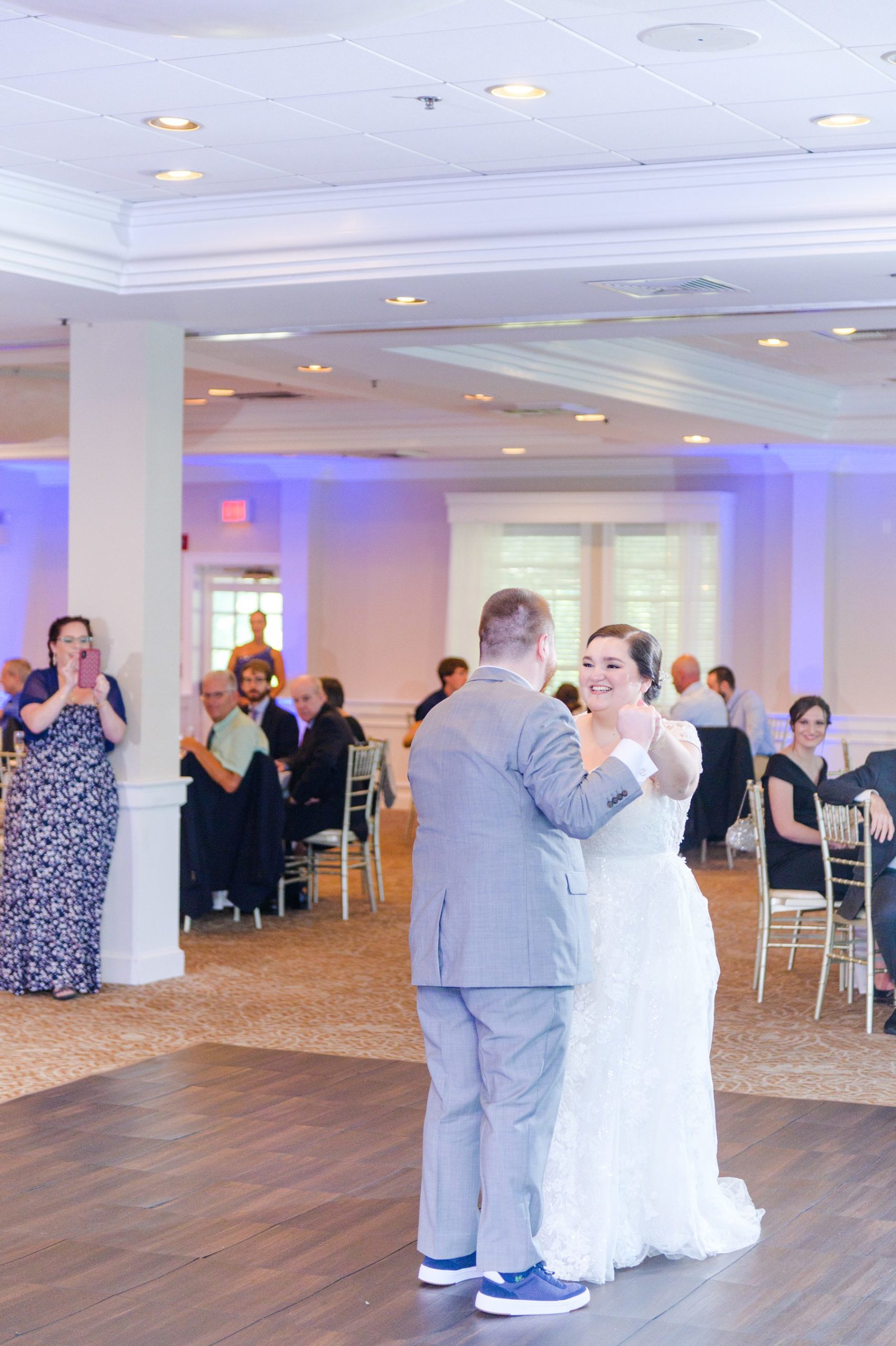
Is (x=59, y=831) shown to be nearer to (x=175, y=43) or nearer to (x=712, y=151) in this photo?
(x=175, y=43)

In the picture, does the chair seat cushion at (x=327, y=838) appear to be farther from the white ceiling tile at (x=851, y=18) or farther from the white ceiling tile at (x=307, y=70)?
the white ceiling tile at (x=851, y=18)

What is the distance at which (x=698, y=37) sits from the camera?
427cm

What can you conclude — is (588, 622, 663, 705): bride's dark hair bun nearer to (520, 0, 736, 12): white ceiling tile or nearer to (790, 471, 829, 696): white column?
(520, 0, 736, 12): white ceiling tile

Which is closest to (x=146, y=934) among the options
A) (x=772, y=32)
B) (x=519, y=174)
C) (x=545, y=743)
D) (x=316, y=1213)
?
(x=316, y=1213)

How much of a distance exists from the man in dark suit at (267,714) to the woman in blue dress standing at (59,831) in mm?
2713

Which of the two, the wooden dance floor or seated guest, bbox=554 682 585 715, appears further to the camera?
seated guest, bbox=554 682 585 715

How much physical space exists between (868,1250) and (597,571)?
32.6 ft

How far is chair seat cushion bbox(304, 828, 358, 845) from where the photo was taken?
9.09 m

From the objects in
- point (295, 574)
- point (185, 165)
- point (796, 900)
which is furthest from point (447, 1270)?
point (295, 574)

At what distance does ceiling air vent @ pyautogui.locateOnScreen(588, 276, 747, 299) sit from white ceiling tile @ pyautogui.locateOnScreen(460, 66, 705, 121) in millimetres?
1226

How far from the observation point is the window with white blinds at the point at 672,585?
43.9 ft

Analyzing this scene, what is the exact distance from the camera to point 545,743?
138 inches

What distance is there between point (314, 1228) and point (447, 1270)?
56 cm

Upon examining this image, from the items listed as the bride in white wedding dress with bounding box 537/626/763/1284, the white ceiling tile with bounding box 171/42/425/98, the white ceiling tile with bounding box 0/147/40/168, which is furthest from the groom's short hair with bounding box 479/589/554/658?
the white ceiling tile with bounding box 0/147/40/168
